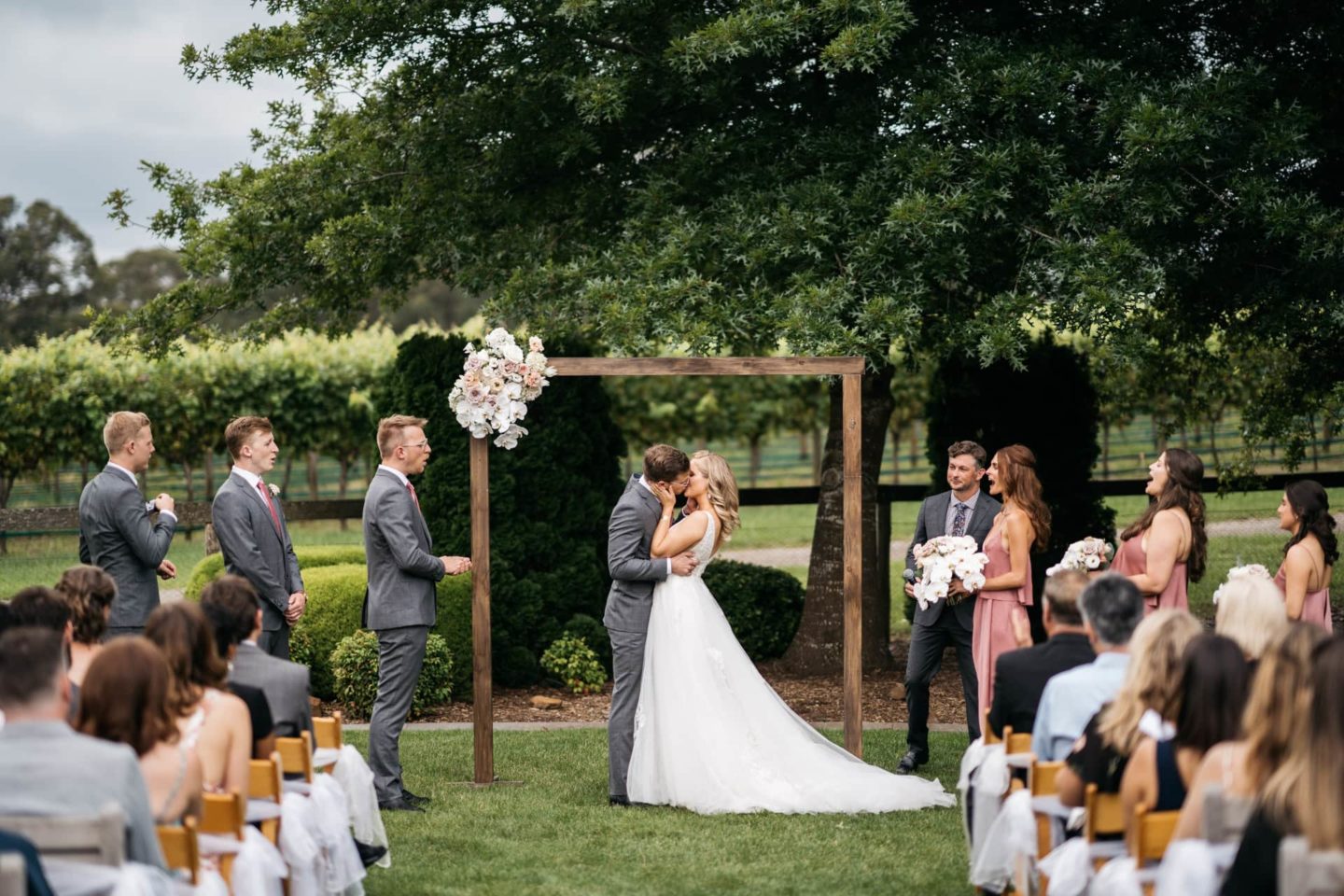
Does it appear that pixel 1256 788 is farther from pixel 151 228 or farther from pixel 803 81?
pixel 151 228

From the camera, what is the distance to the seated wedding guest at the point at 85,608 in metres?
5.46

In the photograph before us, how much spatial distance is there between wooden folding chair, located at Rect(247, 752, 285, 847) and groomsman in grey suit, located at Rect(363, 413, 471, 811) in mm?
2648

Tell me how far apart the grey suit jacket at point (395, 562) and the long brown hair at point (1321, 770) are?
197 inches

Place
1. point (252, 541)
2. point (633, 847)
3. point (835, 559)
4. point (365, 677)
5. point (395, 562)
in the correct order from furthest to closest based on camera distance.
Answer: point (835, 559), point (365, 677), point (395, 562), point (252, 541), point (633, 847)

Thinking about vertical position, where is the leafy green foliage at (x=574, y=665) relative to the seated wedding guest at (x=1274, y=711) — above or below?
below

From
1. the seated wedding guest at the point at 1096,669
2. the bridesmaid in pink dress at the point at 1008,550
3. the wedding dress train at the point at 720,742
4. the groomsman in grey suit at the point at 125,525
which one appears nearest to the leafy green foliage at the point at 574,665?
the wedding dress train at the point at 720,742

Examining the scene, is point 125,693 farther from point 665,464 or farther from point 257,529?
point 665,464

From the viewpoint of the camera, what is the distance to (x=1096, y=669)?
4.89 meters

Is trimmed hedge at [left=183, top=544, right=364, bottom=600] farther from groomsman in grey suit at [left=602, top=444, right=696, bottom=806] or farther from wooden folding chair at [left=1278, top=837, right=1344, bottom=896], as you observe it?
wooden folding chair at [left=1278, top=837, right=1344, bottom=896]

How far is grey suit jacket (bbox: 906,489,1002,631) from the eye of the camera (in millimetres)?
8180

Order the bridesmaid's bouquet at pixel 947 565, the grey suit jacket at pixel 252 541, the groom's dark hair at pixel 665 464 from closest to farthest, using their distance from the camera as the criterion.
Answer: the grey suit jacket at pixel 252 541 < the groom's dark hair at pixel 665 464 < the bridesmaid's bouquet at pixel 947 565

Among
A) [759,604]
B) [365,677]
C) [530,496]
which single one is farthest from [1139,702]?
[759,604]

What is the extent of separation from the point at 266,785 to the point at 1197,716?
304 cm

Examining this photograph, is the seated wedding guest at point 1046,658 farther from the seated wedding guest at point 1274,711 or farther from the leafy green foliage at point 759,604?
the leafy green foliage at point 759,604
